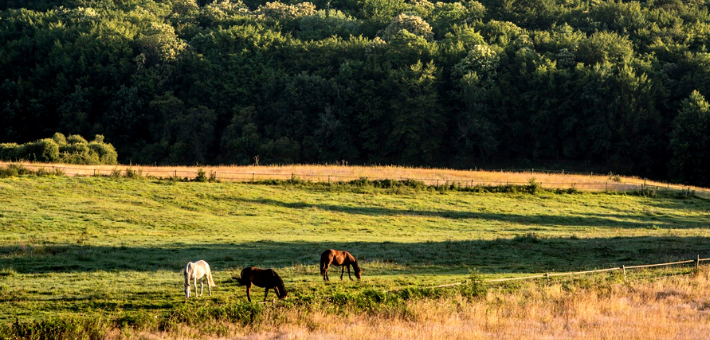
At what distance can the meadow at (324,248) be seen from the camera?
19750 millimetres

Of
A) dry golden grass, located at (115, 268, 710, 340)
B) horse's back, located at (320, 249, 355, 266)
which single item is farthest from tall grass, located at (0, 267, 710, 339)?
horse's back, located at (320, 249, 355, 266)

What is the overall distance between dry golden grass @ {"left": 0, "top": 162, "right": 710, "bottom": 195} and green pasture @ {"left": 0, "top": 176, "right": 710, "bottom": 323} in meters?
3.70

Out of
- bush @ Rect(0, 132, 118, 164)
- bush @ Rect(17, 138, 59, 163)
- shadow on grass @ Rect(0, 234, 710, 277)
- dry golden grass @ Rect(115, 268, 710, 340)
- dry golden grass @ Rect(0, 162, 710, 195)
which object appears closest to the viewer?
dry golden grass @ Rect(115, 268, 710, 340)

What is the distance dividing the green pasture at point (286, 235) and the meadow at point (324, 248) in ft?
0.45

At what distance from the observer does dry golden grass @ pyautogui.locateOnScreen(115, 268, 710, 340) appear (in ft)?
61.6

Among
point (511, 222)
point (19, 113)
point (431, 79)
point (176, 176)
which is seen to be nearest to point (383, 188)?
point (511, 222)

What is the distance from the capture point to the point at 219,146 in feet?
340

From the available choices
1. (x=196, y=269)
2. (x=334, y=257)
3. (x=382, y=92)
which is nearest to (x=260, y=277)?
(x=196, y=269)

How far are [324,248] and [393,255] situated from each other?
3485 mm

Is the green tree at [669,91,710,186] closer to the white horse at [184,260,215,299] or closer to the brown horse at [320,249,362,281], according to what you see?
the brown horse at [320,249,362,281]

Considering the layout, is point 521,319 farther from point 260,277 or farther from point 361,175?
point 361,175

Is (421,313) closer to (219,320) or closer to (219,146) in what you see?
(219,320)

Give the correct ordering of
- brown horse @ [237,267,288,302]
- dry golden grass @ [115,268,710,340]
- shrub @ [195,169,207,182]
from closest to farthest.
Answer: dry golden grass @ [115,268,710,340] < brown horse @ [237,267,288,302] < shrub @ [195,169,207,182]

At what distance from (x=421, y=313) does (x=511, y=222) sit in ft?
103
